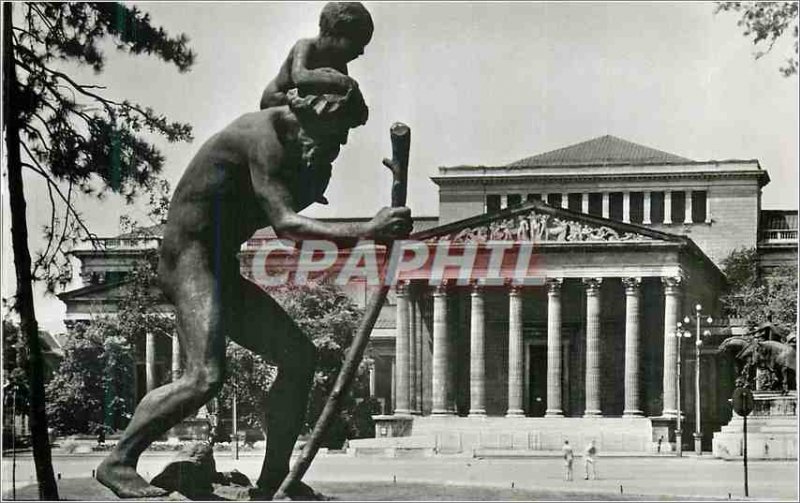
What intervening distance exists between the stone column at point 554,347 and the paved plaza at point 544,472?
15.2 metres

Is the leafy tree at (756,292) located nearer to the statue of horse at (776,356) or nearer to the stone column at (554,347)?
the statue of horse at (776,356)

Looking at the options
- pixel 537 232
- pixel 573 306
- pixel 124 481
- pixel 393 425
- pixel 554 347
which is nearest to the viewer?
pixel 124 481

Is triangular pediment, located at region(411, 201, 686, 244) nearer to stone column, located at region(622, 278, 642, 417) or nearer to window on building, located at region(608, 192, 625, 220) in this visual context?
window on building, located at region(608, 192, 625, 220)

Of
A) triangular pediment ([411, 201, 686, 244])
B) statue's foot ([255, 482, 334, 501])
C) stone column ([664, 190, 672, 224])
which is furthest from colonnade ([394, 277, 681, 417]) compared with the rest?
statue's foot ([255, 482, 334, 501])

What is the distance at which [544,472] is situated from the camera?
30344 millimetres

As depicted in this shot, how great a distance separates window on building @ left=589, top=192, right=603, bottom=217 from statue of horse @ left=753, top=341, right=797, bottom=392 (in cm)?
2570

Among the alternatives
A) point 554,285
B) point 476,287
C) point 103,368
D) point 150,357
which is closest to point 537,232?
point 554,285

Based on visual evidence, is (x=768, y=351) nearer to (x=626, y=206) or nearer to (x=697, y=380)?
(x=697, y=380)

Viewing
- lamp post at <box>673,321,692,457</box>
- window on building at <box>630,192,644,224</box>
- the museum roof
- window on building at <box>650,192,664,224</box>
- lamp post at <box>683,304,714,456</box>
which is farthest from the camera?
window on building at <box>630,192,644,224</box>

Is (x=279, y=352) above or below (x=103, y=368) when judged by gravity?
above

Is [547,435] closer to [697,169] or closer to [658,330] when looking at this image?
[658,330]

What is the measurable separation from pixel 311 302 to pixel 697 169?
1498 cm

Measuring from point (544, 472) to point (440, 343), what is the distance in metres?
27.0

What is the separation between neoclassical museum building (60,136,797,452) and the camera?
39.2 meters
